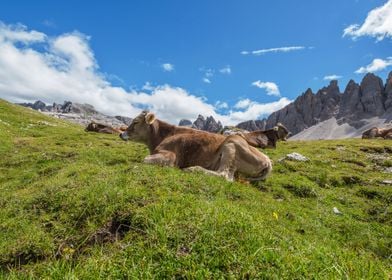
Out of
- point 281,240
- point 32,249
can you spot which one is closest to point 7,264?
point 32,249

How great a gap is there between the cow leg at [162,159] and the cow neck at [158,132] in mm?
1979

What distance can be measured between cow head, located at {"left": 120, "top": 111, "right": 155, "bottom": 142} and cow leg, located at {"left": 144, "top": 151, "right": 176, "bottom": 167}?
112 inches

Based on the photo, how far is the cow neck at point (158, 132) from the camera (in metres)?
14.4

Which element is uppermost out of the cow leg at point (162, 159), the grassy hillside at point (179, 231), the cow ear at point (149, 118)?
the cow ear at point (149, 118)

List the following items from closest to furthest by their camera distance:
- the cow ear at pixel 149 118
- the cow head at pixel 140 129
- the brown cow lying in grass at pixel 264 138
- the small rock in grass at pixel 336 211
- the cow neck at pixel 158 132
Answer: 1. the small rock in grass at pixel 336 211
2. the cow neck at pixel 158 132
3. the cow ear at pixel 149 118
4. the cow head at pixel 140 129
5. the brown cow lying in grass at pixel 264 138

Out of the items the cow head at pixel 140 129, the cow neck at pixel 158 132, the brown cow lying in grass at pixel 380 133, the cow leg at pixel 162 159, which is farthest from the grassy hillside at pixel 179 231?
the brown cow lying in grass at pixel 380 133

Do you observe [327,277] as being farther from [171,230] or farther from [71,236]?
[71,236]

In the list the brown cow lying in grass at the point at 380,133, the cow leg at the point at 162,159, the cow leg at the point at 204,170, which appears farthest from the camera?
the brown cow lying in grass at the point at 380,133

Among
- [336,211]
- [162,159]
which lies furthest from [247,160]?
[336,211]

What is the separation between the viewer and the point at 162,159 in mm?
11953

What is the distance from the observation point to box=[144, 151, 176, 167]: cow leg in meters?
11.8

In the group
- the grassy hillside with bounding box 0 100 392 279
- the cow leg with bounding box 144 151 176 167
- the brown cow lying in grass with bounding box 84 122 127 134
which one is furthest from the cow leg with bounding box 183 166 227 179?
the brown cow lying in grass with bounding box 84 122 127 134

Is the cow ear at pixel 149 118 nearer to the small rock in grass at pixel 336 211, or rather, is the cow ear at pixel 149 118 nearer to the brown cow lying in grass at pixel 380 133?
the small rock in grass at pixel 336 211

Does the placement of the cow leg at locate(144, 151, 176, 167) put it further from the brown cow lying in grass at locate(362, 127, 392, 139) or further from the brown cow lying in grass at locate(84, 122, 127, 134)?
the brown cow lying in grass at locate(362, 127, 392, 139)
